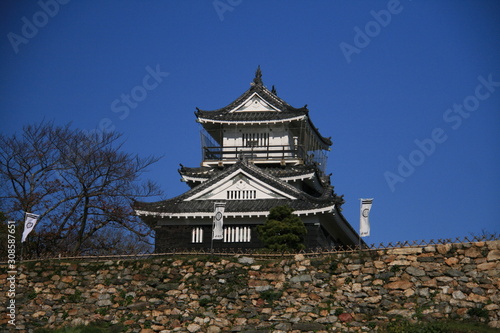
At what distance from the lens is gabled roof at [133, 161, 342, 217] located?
42875mm

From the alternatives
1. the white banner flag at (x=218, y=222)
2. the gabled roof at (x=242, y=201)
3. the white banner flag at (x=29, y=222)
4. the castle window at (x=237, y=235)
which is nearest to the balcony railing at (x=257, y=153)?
the gabled roof at (x=242, y=201)

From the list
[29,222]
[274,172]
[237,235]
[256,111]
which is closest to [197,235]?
[237,235]

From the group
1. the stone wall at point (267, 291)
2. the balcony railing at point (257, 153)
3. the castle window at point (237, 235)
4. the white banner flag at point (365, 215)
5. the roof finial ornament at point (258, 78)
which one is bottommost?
the stone wall at point (267, 291)

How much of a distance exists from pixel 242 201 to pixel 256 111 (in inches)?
343

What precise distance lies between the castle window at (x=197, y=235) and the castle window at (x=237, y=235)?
1335mm

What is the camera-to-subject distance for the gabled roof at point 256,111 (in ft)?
165

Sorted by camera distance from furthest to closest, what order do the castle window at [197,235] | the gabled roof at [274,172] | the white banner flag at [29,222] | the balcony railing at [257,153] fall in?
1. the balcony railing at [257,153]
2. the gabled roof at [274,172]
3. the castle window at [197,235]
4. the white banner flag at [29,222]

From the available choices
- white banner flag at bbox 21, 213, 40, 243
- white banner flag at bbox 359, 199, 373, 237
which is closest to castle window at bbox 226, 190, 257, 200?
white banner flag at bbox 21, 213, 40, 243

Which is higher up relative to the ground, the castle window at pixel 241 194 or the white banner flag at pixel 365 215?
the castle window at pixel 241 194

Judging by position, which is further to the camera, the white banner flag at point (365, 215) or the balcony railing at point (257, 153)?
the balcony railing at point (257, 153)

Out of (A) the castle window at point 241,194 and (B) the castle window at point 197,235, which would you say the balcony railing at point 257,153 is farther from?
(B) the castle window at point 197,235

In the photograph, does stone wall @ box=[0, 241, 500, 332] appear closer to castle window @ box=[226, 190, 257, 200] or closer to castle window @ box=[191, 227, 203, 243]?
castle window @ box=[191, 227, 203, 243]

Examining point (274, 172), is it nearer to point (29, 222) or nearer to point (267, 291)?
point (29, 222)

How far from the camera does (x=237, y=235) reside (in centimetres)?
4391
